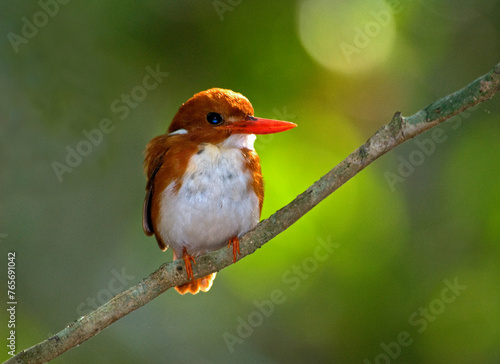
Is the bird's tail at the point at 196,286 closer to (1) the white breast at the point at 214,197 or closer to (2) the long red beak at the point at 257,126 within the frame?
(1) the white breast at the point at 214,197

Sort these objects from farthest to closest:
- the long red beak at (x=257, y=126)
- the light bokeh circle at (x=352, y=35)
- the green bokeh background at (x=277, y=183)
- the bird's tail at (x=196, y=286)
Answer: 1. the light bokeh circle at (x=352, y=35)
2. the green bokeh background at (x=277, y=183)
3. the bird's tail at (x=196, y=286)
4. the long red beak at (x=257, y=126)

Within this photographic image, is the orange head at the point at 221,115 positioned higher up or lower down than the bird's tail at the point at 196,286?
higher up

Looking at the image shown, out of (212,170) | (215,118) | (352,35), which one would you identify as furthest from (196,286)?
(352,35)

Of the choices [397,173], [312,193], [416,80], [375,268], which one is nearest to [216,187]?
[312,193]

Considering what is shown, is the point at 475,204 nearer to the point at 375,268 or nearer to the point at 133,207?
the point at 375,268

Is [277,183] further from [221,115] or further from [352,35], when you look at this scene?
[352,35]

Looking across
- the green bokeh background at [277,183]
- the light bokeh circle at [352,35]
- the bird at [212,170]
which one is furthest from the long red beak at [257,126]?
the light bokeh circle at [352,35]
